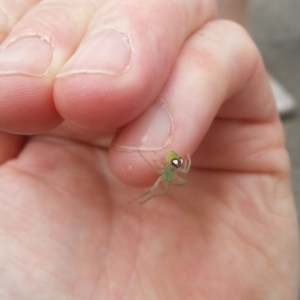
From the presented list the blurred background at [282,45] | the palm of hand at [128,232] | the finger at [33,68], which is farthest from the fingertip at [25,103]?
the blurred background at [282,45]

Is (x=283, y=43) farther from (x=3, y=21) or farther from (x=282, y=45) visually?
(x=3, y=21)

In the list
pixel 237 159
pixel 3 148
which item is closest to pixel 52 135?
pixel 3 148

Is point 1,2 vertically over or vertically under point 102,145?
over

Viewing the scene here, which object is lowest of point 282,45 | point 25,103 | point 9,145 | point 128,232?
point 282,45

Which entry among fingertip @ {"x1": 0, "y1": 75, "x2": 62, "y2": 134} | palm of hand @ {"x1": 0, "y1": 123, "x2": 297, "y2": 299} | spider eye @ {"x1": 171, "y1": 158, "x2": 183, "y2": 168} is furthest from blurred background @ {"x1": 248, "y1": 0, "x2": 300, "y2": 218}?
fingertip @ {"x1": 0, "y1": 75, "x2": 62, "y2": 134}

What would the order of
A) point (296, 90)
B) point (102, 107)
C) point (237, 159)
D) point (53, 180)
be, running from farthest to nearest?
point (296, 90) → point (237, 159) → point (53, 180) → point (102, 107)

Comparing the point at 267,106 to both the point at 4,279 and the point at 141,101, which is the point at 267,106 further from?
the point at 4,279

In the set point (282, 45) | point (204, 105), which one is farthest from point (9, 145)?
point (282, 45)

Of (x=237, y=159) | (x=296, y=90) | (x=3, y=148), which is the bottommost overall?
(x=296, y=90)
